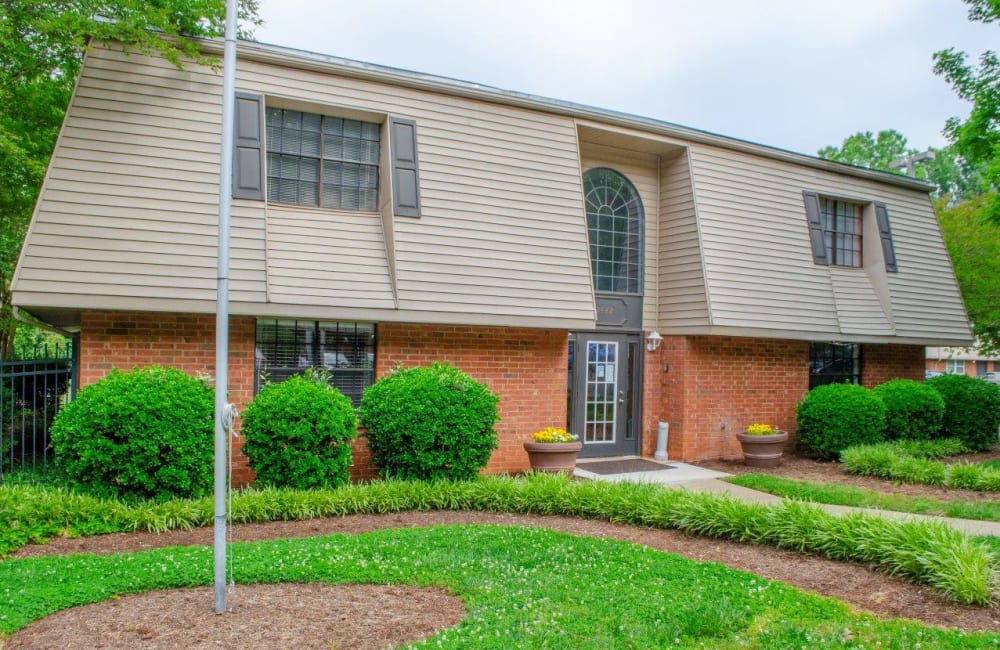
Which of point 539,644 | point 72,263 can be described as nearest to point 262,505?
point 72,263

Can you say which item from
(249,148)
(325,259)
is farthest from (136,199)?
(325,259)

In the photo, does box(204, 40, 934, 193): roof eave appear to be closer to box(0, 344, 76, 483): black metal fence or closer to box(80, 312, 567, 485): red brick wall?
box(80, 312, 567, 485): red brick wall

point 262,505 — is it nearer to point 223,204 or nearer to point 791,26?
point 223,204

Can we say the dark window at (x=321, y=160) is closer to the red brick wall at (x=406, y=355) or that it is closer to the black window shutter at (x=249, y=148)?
the black window shutter at (x=249, y=148)

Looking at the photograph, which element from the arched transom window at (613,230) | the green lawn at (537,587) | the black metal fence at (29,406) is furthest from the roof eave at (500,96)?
the green lawn at (537,587)

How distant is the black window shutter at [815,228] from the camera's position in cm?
1316

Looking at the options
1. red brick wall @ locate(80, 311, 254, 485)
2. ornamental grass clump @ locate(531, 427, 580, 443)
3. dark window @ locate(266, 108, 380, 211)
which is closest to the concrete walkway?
ornamental grass clump @ locate(531, 427, 580, 443)

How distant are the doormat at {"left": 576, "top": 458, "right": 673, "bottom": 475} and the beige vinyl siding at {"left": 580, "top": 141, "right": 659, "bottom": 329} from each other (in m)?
2.43

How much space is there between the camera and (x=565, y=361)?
425 inches

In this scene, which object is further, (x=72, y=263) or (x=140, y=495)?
(x=72, y=263)

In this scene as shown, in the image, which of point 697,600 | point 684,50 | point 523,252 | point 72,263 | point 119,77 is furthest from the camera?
point 684,50

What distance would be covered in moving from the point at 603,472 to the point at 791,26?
942 centimetres

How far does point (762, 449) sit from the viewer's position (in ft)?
37.8

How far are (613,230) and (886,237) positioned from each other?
606 cm
